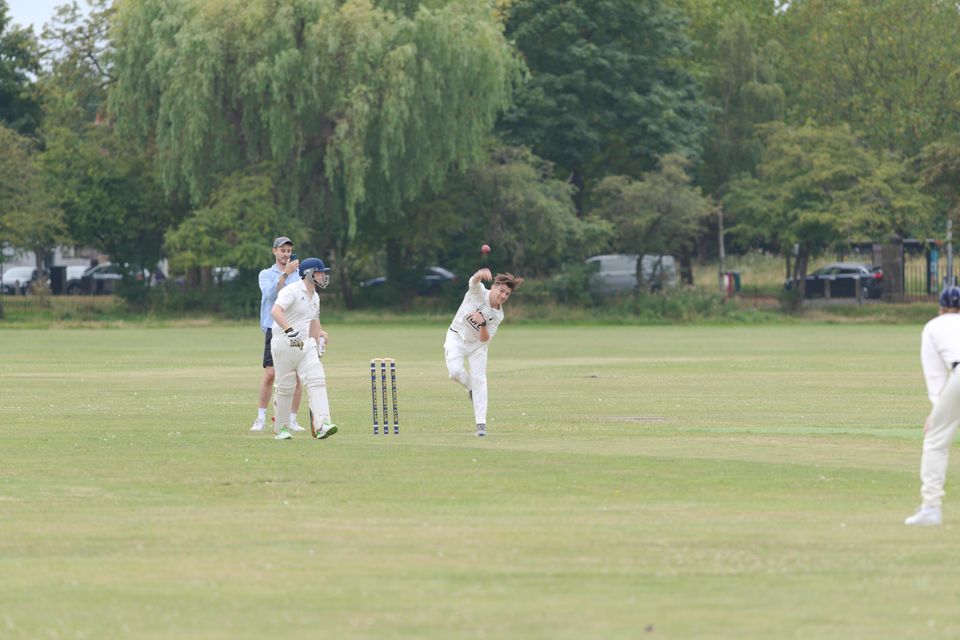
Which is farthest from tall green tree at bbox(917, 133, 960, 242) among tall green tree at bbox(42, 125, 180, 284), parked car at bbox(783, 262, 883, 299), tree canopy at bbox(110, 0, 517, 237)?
tall green tree at bbox(42, 125, 180, 284)

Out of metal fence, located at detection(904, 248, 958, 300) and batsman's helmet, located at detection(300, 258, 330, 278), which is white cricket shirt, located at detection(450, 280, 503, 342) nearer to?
batsman's helmet, located at detection(300, 258, 330, 278)

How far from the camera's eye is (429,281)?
230 ft

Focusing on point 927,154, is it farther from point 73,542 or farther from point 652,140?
point 73,542

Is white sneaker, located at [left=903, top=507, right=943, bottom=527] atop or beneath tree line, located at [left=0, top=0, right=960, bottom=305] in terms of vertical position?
beneath

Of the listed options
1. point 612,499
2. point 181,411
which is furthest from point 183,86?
point 612,499

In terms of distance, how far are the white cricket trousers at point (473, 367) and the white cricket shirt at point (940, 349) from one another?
25.2 feet

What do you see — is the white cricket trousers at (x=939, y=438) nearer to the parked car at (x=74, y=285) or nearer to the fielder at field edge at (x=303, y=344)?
the fielder at field edge at (x=303, y=344)

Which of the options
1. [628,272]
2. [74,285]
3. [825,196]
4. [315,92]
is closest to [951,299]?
[315,92]

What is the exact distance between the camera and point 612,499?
42.4 ft

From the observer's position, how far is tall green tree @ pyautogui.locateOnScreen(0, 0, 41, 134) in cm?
7688

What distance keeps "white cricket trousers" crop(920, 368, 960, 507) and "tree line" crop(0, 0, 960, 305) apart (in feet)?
151

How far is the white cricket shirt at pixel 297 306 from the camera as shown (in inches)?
696

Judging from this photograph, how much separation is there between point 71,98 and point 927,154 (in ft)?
109

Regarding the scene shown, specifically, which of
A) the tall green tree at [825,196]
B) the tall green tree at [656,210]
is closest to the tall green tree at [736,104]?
the tall green tree at [825,196]
